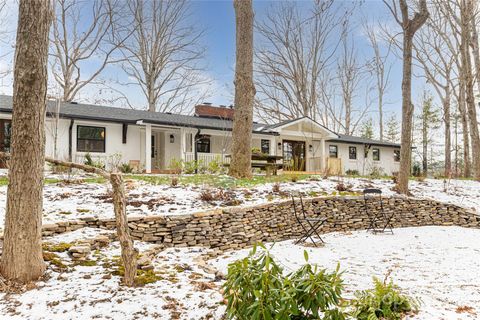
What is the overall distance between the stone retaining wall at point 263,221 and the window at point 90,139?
9.15 metres

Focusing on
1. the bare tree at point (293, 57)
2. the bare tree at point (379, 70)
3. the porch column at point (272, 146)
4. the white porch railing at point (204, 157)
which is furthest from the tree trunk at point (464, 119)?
the white porch railing at point (204, 157)

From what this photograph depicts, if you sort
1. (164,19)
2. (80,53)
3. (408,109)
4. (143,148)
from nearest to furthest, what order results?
(408,109), (143,148), (80,53), (164,19)

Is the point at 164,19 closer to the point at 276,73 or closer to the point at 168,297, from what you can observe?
the point at 276,73

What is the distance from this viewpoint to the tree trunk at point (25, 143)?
9.86 ft

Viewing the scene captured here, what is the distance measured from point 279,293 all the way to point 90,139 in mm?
12976


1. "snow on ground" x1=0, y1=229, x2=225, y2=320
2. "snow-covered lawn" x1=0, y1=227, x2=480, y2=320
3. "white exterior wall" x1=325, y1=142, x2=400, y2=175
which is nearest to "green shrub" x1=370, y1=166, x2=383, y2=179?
"white exterior wall" x1=325, y1=142, x2=400, y2=175

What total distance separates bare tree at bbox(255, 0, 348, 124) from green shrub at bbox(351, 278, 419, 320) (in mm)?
19351

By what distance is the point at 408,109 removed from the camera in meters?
9.80

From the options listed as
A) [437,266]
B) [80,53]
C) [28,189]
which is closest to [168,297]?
[28,189]

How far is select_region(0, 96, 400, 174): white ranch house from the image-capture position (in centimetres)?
→ 1276

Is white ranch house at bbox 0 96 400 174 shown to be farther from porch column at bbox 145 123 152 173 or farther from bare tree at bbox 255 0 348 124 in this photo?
bare tree at bbox 255 0 348 124

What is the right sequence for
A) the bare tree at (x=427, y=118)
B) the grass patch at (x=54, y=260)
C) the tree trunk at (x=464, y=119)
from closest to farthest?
the grass patch at (x=54, y=260), the tree trunk at (x=464, y=119), the bare tree at (x=427, y=118)

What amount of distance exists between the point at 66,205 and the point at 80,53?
15.5 meters

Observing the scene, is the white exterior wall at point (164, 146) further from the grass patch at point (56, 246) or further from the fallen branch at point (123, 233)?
the fallen branch at point (123, 233)
